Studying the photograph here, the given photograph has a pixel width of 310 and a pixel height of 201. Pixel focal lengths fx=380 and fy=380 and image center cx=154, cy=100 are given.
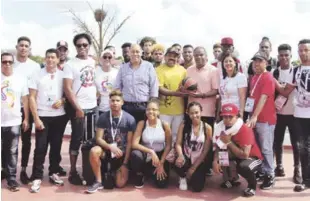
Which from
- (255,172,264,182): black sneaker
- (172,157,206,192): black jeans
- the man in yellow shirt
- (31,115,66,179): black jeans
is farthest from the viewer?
the man in yellow shirt

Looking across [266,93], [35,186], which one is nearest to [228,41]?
[266,93]

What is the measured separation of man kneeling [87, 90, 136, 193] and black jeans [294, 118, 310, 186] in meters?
2.22

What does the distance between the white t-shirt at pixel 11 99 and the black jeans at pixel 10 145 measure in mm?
82

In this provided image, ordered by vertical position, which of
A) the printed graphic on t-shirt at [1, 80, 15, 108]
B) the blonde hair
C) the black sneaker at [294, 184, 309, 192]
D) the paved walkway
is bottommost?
the paved walkway

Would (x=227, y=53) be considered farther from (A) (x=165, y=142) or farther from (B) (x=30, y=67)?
(B) (x=30, y=67)

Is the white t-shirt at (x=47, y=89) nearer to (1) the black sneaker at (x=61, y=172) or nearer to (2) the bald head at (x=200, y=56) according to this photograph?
(1) the black sneaker at (x=61, y=172)

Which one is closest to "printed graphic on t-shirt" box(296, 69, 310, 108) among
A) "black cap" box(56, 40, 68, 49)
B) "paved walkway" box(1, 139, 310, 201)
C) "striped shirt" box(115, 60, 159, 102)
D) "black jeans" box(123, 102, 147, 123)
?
"paved walkway" box(1, 139, 310, 201)

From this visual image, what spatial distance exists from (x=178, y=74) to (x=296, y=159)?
211 centimetres

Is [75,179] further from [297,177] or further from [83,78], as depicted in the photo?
[297,177]

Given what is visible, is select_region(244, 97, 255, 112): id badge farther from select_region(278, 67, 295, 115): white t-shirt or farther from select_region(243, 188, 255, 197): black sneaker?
select_region(243, 188, 255, 197): black sneaker

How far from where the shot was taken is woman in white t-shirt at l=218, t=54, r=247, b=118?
503cm

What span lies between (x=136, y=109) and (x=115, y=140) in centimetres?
54

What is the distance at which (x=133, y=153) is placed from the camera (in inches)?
200

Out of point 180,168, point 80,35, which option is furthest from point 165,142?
point 80,35
